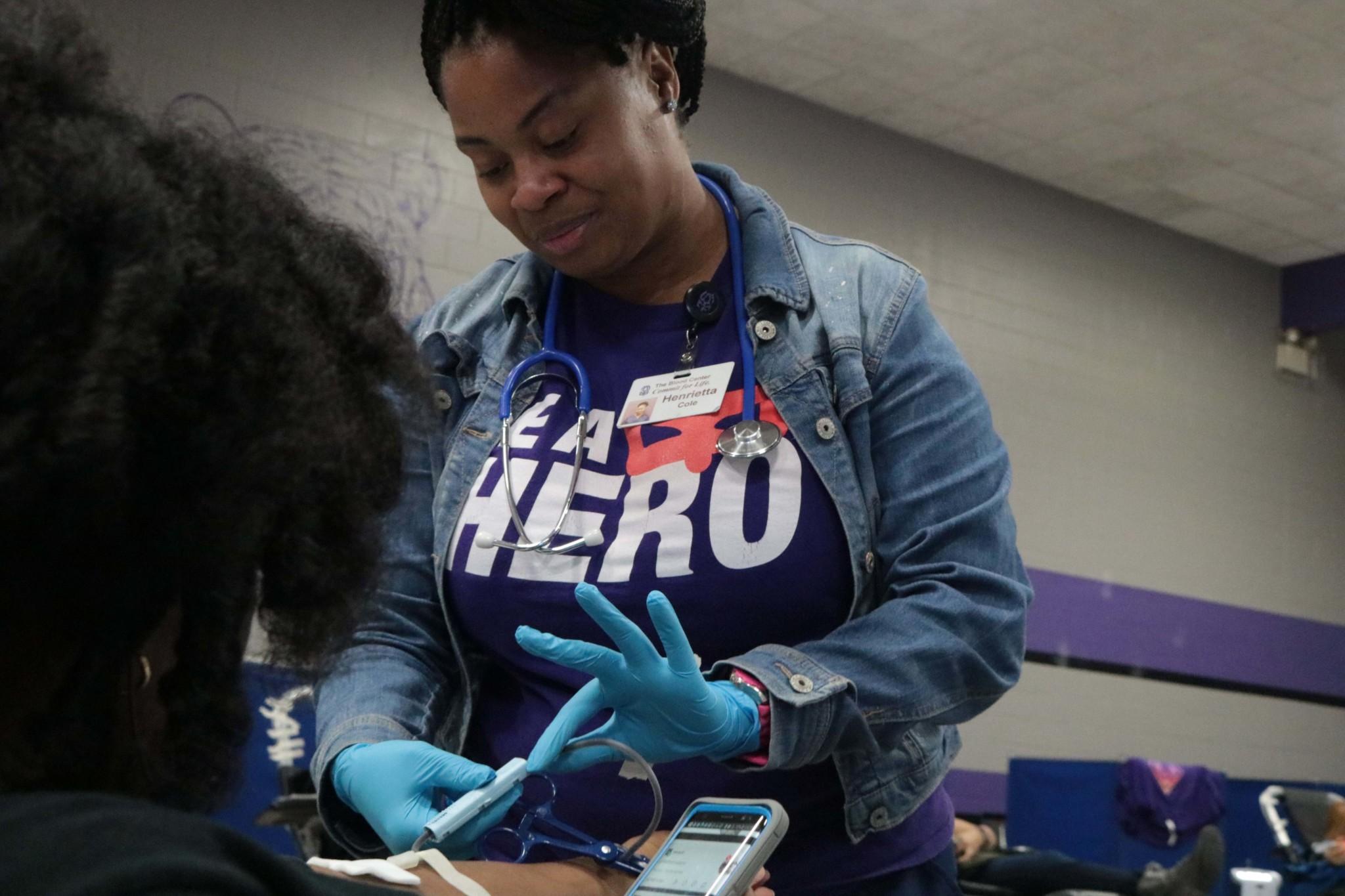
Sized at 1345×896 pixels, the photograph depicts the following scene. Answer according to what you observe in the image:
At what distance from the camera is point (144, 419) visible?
1.67 feet

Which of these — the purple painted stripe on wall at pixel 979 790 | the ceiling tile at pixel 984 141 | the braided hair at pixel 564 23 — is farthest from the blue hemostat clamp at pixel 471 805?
the ceiling tile at pixel 984 141

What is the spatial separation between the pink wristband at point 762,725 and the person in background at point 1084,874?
290cm

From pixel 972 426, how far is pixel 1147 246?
5.89 m

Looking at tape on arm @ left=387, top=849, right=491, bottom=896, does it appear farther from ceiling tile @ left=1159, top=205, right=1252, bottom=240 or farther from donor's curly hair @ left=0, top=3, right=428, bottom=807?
ceiling tile @ left=1159, top=205, right=1252, bottom=240

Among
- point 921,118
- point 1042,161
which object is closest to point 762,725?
point 921,118

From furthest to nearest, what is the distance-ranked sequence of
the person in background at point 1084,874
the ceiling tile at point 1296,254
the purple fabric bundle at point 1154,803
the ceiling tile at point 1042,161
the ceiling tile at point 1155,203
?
the ceiling tile at point 1296,254, the ceiling tile at point 1155,203, the ceiling tile at point 1042,161, the purple fabric bundle at point 1154,803, the person in background at point 1084,874

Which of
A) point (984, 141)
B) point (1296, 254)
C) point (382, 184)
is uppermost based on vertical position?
point (984, 141)

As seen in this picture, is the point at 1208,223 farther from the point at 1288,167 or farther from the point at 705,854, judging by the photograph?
the point at 705,854

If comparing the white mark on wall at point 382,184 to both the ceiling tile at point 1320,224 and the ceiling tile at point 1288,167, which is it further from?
the ceiling tile at point 1320,224

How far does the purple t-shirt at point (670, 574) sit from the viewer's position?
1.10 m

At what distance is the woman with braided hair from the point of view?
105 centimetres

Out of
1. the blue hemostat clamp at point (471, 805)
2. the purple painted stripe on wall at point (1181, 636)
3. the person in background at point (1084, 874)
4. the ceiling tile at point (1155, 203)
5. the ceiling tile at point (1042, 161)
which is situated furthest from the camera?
the ceiling tile at point (1155, 203)

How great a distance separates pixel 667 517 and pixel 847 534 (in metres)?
0.15

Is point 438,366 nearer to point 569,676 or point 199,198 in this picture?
point 569,676
